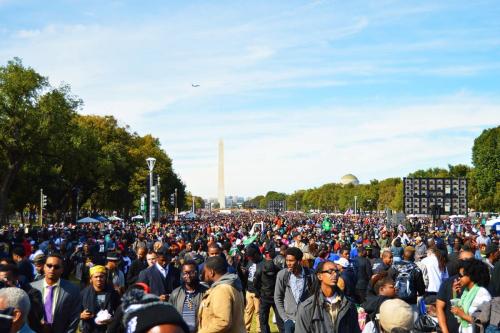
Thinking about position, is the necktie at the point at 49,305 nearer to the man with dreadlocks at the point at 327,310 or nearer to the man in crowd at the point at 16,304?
the man in crowd at the point at 16,304

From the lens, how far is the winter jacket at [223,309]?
5.49 meters

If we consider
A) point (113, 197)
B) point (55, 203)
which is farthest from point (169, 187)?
point (55, 203)

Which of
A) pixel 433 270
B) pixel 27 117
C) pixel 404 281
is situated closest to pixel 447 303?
pixel 404 281

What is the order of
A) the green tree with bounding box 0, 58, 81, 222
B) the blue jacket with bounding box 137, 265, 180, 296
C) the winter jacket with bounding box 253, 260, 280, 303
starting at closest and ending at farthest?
the blue jacket with bounding box 137, 265, 180, 296, the winter jacket with bounding box 253, 260, 280, 303, the green tree with bounding box 0, 58, 81, 222

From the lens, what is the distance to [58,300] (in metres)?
6.68

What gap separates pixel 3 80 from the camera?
1676 inches

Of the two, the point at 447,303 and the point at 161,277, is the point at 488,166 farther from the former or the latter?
the point at 447,303

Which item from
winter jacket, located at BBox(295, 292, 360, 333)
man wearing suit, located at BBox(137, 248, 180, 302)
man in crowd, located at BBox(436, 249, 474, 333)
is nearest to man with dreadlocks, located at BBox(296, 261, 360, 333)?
winter jacket, located at BBox(295, 292, 360, 333)

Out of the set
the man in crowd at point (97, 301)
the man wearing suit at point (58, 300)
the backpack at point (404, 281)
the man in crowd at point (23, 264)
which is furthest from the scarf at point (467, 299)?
the man in crowd at point (23, 264)

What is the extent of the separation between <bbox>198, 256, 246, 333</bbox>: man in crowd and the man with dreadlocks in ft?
1.82

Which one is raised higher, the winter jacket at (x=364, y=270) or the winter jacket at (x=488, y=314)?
the winter jacket at (x=488, y=314)

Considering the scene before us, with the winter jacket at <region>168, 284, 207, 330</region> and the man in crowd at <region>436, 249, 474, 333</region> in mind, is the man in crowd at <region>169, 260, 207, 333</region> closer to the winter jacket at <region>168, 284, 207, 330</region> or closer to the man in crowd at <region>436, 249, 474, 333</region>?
the winter jacket at <region>168, 284, 207, 330</region>

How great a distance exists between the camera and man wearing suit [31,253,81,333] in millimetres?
6605

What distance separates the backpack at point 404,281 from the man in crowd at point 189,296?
284cm
